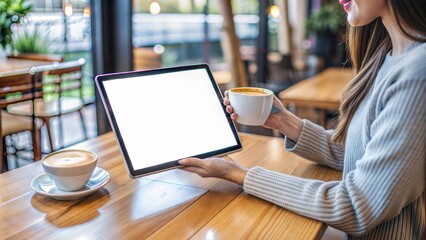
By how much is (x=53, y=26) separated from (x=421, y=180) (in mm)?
2877

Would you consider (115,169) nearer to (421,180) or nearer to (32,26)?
(421,180)

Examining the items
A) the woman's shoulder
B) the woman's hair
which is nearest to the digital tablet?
the woman's hair

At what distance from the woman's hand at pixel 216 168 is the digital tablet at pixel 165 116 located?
0.03 m

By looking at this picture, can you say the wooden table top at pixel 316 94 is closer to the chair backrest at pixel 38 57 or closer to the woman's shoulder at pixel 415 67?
the chair backrest at pixel 38 57

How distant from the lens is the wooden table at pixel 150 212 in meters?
0.85

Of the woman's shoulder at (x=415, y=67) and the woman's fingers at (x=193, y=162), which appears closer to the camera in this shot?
the woman's shoulder at (x=415, y=67)

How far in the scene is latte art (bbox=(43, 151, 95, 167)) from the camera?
967 millimetres

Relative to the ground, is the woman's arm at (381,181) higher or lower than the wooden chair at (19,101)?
higher

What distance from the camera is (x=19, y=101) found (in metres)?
2.38

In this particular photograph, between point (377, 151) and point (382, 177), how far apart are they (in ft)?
0.18

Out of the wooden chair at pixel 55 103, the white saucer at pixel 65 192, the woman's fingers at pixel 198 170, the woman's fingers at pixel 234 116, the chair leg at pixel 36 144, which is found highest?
the woman's fingers at pixel 234 116

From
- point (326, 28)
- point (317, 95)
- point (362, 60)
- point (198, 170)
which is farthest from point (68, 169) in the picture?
point (326, 28)

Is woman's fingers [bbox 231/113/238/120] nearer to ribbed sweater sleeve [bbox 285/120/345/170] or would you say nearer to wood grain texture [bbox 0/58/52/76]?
ribbed sweater sleeve [bbox 285/120/345/170]

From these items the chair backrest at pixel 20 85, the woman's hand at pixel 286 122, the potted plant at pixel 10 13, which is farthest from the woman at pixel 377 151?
the potted plant at pixel 10 13
